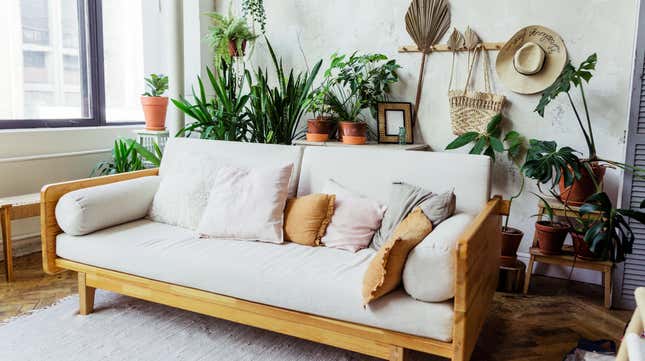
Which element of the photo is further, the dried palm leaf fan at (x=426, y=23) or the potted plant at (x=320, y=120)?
the potted plant at (x=320, y=120)

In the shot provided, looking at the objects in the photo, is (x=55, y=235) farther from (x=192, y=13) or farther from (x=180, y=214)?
(x=192, y=13)

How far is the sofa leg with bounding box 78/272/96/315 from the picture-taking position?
2492mm

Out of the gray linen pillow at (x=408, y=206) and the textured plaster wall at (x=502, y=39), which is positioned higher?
the textured plaster wall at (x=502, y=39)

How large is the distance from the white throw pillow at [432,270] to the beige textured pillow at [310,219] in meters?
0.64

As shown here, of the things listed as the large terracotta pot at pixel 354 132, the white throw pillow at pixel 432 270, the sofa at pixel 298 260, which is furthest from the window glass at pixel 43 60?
the white throw pillow at pixel 432 270

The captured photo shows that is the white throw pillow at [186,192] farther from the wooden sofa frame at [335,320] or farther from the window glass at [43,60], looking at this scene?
the window glass at [43,60]

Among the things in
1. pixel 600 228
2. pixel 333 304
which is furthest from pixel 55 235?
pixel 600 228

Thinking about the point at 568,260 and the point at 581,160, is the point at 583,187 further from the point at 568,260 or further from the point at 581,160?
the point at 568,260

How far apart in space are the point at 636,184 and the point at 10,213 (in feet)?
11.1

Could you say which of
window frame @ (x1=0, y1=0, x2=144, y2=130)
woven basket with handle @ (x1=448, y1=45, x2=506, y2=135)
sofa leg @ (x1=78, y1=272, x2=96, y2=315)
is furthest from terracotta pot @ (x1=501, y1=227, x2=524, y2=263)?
window frame @ (x1=0, y1=0, x2=144, y2=130)

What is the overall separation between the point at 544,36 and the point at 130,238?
8.58 ft

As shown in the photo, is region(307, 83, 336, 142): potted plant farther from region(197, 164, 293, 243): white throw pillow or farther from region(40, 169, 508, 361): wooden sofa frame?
region(40, 169, 508, 361): wooden sofa frame

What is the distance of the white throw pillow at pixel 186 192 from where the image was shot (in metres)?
2.64

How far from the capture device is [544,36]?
3178mm
